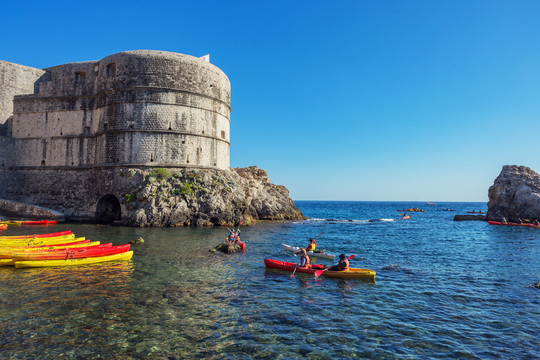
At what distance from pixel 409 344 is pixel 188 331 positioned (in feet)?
17.2

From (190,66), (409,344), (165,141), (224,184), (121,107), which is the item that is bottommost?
(409,344)

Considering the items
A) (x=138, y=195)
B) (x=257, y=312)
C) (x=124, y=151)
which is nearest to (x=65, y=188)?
(x=124, y=151)

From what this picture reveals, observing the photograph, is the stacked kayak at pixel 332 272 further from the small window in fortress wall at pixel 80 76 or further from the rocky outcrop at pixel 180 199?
the small window in fortress wall at pixel 80 76

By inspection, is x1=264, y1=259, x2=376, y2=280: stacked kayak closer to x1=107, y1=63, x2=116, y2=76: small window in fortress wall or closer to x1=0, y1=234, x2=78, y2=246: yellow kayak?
x1=0, y1=234, x2=78, y2=246: yellow kayak

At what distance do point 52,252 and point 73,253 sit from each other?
2.59ft

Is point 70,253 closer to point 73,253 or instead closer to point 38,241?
point 73,253

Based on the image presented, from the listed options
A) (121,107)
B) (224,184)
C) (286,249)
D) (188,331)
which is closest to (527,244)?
(286,249)

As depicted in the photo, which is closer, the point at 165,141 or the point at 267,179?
the point at 165,141

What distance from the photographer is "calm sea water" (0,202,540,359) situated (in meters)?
7.24

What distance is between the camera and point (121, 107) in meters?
30.1

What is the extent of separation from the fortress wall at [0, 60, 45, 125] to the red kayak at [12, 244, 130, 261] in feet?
90.0

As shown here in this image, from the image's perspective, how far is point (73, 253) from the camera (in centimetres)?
1455

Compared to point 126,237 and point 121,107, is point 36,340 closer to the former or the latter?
point 126,237

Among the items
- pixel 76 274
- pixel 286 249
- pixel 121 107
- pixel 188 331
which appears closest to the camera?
pixel 188 331
